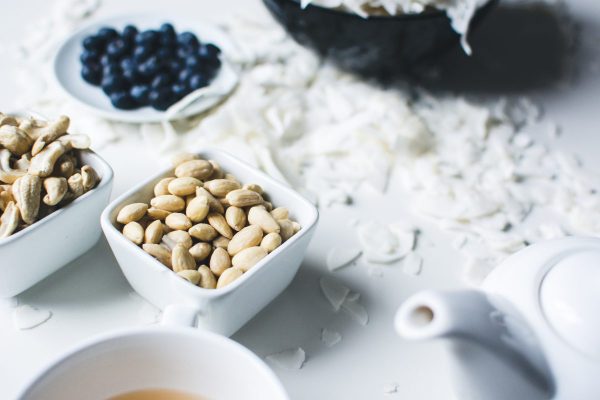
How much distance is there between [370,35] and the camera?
2.79 feet

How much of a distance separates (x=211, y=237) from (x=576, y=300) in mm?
323

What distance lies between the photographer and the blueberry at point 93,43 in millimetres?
942

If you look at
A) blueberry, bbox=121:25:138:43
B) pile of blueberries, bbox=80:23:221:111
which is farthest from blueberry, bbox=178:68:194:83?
blueberry, bbox=121:25:138:43

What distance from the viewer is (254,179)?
0.70 meters

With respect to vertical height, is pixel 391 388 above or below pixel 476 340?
below

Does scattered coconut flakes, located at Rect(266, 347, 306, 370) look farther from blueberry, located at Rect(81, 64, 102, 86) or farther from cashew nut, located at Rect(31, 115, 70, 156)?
blueberry, located at Rect(81, 64, 102, 86)

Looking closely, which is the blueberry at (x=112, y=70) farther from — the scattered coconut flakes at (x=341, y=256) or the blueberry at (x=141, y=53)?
the scattered coconut flakes at (x=341, y=256)

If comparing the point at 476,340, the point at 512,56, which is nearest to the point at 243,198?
the point at 476,340

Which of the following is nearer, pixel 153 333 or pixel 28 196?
pixel 153 333

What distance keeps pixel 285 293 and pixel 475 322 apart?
269 mm

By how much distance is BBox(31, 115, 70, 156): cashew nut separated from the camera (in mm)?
668

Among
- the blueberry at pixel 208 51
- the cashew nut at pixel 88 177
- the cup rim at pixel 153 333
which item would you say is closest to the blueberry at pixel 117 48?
the blueberry at pixel 208 51

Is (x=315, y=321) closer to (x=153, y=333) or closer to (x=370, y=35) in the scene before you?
(x=153, y=333)

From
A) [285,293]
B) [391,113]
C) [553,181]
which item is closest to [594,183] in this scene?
[553,181]
